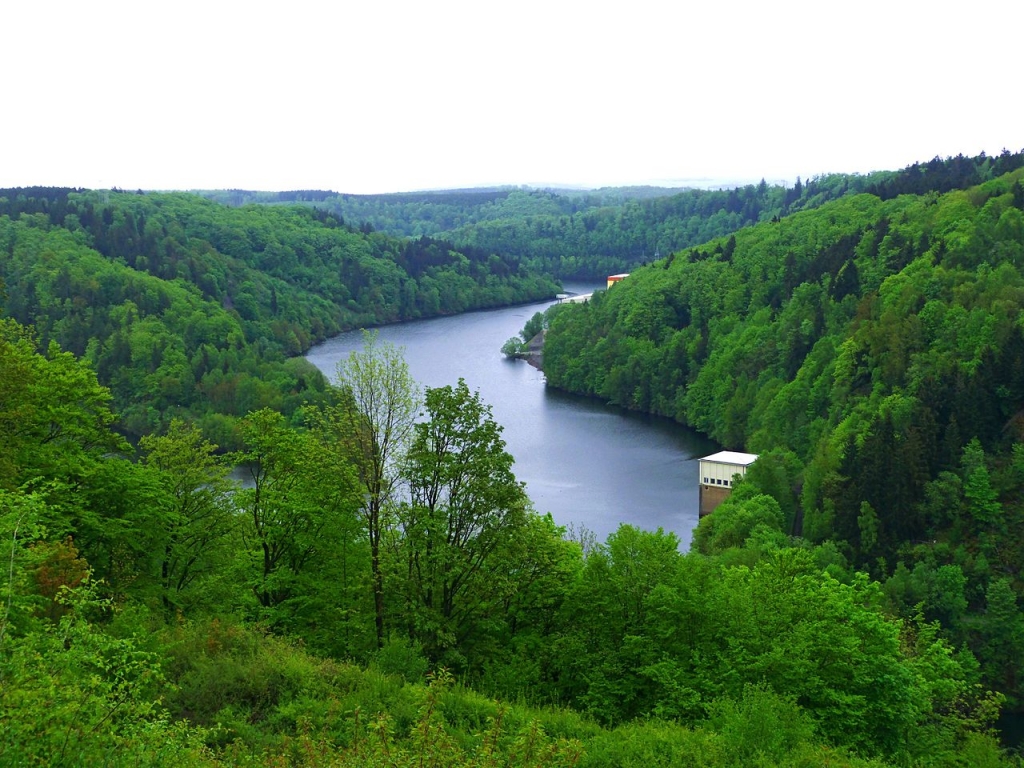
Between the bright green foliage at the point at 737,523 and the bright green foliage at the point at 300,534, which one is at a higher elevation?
the bright green foliage at the point at 300,534

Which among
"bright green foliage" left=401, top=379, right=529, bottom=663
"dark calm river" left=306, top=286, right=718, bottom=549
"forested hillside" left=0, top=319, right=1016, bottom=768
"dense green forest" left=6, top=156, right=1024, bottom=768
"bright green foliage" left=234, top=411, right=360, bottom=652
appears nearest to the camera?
"dense green forest" left=6, top=156, right=1024, bottom=768

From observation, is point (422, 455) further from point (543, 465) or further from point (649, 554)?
point (543, 465)

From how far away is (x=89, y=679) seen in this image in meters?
8.30

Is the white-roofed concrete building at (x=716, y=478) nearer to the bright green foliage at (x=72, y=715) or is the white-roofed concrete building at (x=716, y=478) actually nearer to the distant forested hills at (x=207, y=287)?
the distant forested hills at (x=207, y=287)

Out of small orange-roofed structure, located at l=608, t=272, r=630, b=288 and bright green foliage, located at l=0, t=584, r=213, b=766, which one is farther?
small orange-roofed structure, located at l=608, t=272, r=630, b=288

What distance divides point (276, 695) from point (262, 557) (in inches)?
207

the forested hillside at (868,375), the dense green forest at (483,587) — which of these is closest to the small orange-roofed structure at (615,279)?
the forested hillside at (868,375)

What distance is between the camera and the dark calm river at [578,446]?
140 ft

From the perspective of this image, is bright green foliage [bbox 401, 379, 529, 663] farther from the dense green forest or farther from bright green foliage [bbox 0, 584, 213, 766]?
bright green foliage [bbox 0, 584, 213, 766]

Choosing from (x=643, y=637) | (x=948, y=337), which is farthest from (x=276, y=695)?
(x=948, y=337)

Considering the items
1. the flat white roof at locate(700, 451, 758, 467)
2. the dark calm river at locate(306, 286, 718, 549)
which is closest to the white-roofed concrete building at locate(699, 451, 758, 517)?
the flat white roof at locate(700, 451, 758, 467)

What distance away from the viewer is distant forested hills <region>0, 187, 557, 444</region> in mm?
65438

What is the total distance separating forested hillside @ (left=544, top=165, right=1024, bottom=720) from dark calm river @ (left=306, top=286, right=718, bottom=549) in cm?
306

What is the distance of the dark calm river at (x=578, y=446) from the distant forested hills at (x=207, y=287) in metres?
8.11
